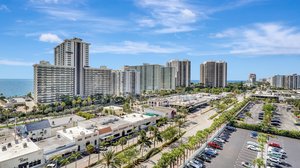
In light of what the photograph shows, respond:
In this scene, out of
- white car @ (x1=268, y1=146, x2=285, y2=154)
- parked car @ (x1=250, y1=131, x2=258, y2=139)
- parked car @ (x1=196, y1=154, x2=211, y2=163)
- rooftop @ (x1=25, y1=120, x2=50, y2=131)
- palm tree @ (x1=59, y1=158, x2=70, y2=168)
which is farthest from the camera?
parked car @ (x1=250, y1=131, x2=258, y2=139)

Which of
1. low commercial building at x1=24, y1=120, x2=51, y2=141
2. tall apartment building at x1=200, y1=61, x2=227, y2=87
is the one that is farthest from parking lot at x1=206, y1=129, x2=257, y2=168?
tall apartment building at x1=200, y1=61, x2=227, y2=87

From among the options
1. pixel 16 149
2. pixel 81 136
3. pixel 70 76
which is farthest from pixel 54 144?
pixel 70 76

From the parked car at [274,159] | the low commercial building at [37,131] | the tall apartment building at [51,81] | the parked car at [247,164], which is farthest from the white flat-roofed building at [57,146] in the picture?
the tall apartment building at [51,81]

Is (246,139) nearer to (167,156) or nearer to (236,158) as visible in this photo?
(236,158)

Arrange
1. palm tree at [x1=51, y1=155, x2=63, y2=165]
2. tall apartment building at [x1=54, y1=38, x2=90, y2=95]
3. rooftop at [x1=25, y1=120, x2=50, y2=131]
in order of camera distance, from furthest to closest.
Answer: tall apartment building at [x1=54, y1=38, x2=90, y2=95] → rooftop at [x1=25, y1=120, x2=50, y2=131] → palm tree at [x1=51, y1=155, x2=63, y2=165]

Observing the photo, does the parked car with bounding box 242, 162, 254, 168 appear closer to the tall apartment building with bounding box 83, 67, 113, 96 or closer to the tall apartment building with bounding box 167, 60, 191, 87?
the tall apartment building with bounding box 83, 67, 113, 96

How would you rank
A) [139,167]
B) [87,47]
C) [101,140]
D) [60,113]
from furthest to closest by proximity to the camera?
[87,47] → [60,113] → [101,140] → [139,167]

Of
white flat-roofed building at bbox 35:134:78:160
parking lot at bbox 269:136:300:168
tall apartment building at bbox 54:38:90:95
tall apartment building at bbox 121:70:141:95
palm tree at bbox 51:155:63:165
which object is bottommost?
parking lot at bbox 269:136:300:168

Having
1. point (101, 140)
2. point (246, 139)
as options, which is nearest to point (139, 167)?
point (101, 140)
